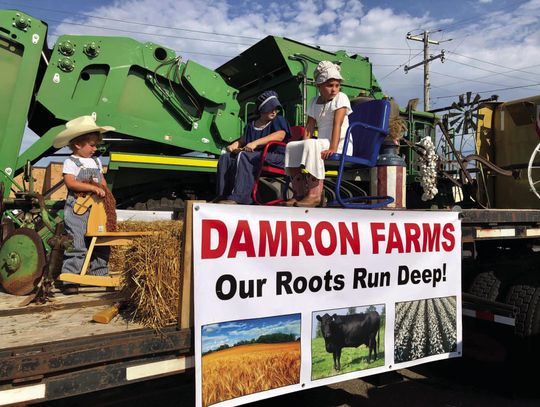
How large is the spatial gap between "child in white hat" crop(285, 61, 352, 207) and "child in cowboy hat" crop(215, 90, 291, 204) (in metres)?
0.31

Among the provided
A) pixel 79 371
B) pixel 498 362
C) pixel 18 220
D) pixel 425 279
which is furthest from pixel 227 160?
pixel 18 220

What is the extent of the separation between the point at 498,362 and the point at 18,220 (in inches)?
205

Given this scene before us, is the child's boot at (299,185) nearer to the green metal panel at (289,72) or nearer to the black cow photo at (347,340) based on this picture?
the black cow photo at (347,340)

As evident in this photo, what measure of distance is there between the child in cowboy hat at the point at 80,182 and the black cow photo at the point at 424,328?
7.51 feet

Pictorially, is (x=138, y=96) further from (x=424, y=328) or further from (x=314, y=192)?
(x=424, y=328)

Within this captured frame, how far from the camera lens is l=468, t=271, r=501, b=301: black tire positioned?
12.1 feet

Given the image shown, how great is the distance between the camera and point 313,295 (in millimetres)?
2459

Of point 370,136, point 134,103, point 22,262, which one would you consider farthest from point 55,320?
point 134,103

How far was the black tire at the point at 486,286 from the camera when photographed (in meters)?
3.70

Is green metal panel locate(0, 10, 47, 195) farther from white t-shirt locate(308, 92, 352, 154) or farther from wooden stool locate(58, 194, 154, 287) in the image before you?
white t-shirt locate(308, 92, 352, 154)

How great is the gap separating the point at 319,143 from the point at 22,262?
2285 millimetres

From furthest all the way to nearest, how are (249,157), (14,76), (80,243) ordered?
(14,76) → (249,157) → (80,243)

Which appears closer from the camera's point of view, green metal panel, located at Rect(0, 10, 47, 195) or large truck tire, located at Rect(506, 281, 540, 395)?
large truck tire, located at Rect(506, 281, 540, 395)

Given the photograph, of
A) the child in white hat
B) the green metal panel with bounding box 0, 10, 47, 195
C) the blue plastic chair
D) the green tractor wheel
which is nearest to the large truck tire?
the blue plastic chair
